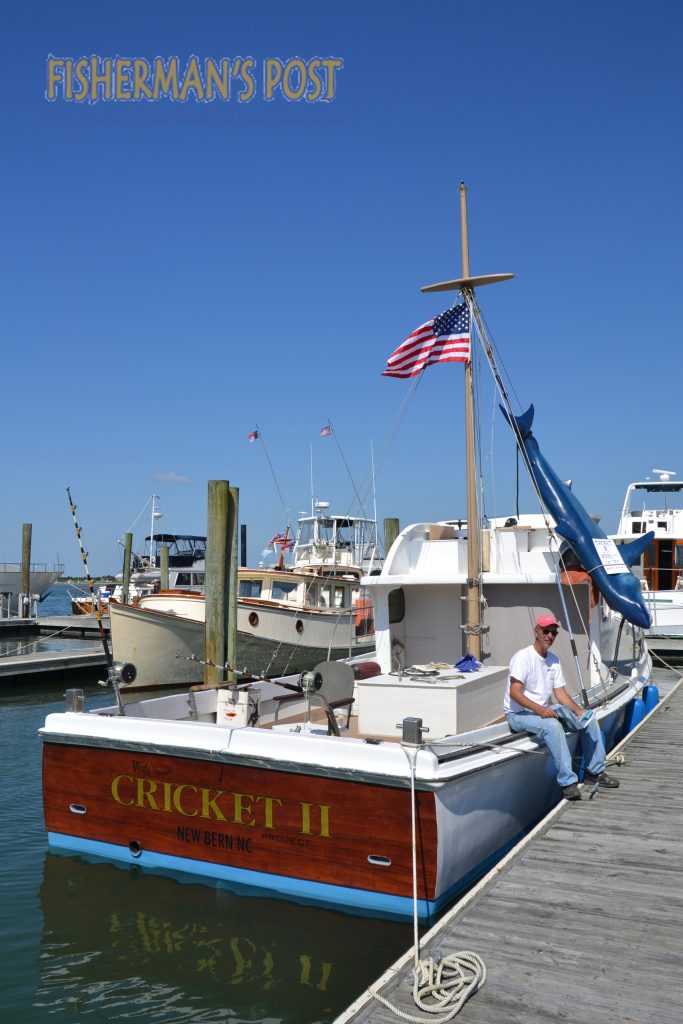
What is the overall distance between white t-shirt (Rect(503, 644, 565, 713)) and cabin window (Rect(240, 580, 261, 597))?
16136mm

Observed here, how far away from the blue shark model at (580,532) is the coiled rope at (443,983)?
5.74m

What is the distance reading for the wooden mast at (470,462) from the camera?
9.48 meters

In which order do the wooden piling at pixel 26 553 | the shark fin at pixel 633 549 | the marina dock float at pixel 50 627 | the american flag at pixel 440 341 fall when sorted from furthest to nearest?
1. the wooden piling at pixel 26 553
2. the marina dock float at pixel 50 627
3. the shark fin at pixel 633 549
4. the american flag at pixel 440 341

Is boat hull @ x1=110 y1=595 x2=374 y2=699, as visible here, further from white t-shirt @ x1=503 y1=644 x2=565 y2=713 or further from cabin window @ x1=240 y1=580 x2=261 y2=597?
white t-shirt @ x1=503 y1=644 x2=565 y2=713

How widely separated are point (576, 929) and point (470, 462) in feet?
19.2

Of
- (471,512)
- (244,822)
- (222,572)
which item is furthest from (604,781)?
(222,572)

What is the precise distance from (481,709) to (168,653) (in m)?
14.0

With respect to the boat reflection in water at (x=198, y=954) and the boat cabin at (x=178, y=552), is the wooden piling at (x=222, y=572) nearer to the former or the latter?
the boat reflection in water at (x=198, y=954)

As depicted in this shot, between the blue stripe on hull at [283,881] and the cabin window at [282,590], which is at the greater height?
the cabin window at [282,590]

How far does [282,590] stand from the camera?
75.6 feet

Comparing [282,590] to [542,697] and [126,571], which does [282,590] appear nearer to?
[126,571]

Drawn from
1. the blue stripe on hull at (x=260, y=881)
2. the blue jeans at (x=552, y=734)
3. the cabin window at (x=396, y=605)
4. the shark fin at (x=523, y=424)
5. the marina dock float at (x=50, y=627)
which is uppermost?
the shark fin at (x=523, y=424)

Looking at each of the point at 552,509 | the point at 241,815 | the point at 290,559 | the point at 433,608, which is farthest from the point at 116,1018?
the point at 290,559

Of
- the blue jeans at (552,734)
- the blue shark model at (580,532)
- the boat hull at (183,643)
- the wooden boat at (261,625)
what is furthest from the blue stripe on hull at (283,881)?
the boat hull at (183,643)
